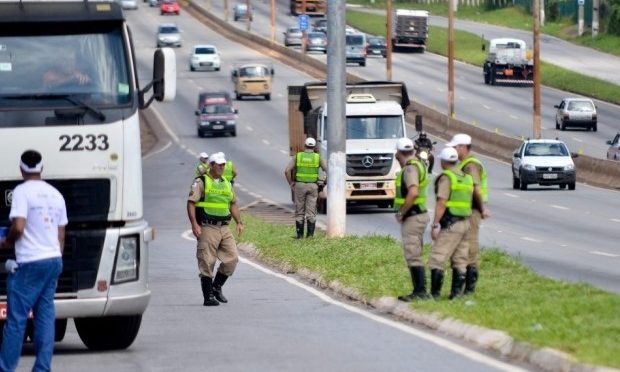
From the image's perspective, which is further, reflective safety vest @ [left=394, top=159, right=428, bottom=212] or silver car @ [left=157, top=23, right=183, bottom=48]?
silver car @ [left=157, top=23, right=183, bottom=48]

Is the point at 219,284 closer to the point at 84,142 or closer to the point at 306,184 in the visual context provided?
the point at 84,142

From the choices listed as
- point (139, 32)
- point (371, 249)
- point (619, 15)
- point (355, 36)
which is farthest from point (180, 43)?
point (371, 249)

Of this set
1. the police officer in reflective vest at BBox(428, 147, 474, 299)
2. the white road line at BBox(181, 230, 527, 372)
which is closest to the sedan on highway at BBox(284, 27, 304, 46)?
the white road line at BBox(181, 230, 527, 372)

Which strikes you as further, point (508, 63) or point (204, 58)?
point (204, 58)

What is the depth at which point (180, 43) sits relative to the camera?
11275 cm

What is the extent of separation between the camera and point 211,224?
68.1 feet

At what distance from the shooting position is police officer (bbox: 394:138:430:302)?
18578 mm

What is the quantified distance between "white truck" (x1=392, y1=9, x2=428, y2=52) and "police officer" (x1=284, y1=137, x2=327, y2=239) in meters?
71.2

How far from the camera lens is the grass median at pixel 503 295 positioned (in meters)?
14.1

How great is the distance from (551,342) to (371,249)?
11.5 meters

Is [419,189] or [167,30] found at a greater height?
[419,189]

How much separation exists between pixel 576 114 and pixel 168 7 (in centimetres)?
6682

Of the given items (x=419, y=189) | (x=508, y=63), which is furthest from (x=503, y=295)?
(x=508, y=63)

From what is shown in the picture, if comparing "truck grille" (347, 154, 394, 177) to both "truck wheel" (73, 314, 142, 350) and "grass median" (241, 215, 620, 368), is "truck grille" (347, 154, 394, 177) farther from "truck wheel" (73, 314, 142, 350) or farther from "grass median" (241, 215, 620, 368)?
"truck wheel" (73, 314, 142, 350)
